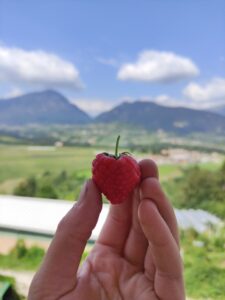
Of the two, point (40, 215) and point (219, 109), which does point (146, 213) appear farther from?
point (219, 109)

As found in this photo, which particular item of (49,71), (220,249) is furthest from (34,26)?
(220,249)

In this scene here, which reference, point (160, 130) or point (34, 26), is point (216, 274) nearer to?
point (160, 130)

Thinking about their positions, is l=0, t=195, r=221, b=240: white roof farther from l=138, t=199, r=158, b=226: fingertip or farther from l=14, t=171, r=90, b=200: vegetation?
l=138, t=199, r=158, b=226: fingertip

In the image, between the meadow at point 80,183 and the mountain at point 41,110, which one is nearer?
the meadow at point 80,183

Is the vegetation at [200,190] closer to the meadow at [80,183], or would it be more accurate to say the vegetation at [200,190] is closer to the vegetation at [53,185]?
the meadow at [80,183]

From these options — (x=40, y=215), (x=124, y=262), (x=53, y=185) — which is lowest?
(x=40, y=215)

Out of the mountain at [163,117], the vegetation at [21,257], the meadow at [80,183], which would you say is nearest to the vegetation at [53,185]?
the meadow at [80,183]

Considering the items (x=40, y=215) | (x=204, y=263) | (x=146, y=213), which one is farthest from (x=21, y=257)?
(x=146, y=213)

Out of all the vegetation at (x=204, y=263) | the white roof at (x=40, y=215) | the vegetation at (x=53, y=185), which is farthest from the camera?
the vegetation at (x=53, y=185)
